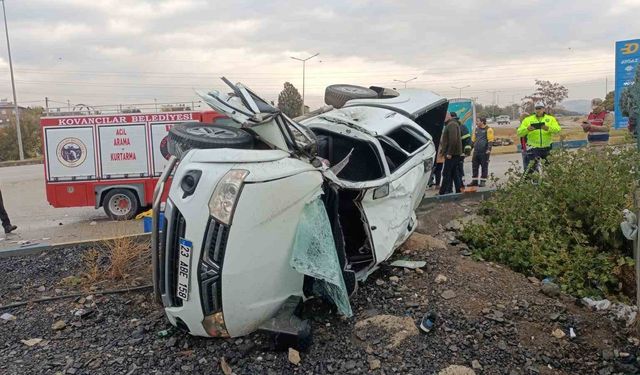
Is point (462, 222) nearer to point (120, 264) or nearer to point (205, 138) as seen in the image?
point (205, 138)

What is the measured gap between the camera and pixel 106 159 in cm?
982

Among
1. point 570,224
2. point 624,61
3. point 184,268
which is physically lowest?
point 570,224

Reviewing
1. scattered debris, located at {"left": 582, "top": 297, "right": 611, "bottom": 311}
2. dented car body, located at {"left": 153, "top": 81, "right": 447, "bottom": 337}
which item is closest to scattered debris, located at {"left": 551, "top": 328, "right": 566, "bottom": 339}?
scattered debris, located at {"left": 582, "top": 297, "right": 611, "bottom": 311}

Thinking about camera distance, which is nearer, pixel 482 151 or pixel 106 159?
pixel 106 159

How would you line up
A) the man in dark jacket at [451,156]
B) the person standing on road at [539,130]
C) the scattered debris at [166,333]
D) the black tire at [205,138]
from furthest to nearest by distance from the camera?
the man in dark jacket at [451,156] < the person standing on road at [539,130] < the scattered debris at [166,333] < the black tire at [205,138]

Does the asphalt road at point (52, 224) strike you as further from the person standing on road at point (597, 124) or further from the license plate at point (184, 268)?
the person standing on road at point (597, 124)

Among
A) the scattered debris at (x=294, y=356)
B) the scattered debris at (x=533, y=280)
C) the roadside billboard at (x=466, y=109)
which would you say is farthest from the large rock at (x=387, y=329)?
the roadside billboard at (x=466, y=109)

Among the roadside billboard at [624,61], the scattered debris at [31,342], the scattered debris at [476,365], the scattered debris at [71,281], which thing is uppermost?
the roadside billboard at [624,61]

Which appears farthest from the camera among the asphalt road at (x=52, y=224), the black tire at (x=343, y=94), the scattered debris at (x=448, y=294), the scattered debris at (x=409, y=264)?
the asphalt road at (x=52, y=224)

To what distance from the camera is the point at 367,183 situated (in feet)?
12.9

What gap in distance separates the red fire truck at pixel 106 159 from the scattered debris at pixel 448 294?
22.3 ft

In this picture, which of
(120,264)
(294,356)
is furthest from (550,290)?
(120,264)

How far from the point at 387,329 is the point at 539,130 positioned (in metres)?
6.62

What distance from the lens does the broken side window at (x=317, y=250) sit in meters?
3.18
